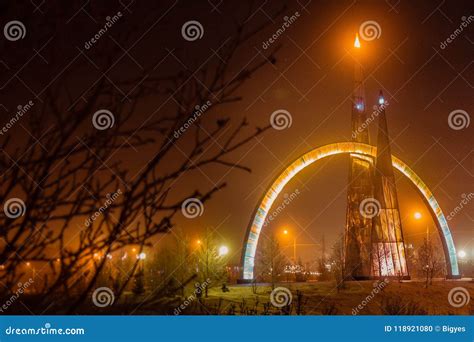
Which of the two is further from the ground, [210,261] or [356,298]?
[210,261]

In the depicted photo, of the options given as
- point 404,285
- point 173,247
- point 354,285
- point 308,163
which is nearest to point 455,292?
point 404,285

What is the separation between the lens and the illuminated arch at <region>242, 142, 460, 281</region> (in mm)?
33375

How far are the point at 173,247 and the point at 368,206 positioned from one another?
16.0 m

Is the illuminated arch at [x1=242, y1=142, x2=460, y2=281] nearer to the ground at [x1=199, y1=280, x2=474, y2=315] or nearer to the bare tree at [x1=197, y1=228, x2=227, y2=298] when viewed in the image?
the bare tree at [x1=197, y1=228, x2=227, y2=298]

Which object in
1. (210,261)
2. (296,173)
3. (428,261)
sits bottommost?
(210,261)

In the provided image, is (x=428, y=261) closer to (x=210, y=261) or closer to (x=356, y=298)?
(x=356, y=298)

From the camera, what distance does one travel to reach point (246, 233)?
111 ft

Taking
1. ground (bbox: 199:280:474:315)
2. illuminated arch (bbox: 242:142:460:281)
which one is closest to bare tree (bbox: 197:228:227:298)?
ground (bbox: 199:280:474:315)

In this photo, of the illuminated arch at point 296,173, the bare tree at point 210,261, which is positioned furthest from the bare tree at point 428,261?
A: the bare tree at point 210,261

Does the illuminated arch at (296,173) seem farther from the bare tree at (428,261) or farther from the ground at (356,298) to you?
the ground at (356,298)

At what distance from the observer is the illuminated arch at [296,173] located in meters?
33.4

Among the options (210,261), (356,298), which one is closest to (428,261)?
(356,298)

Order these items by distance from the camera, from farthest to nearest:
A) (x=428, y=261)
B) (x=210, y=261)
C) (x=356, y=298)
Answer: (x=428, y=261)
(x=210, y=261)
(x=356, y=298)

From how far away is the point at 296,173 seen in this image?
36031mm
